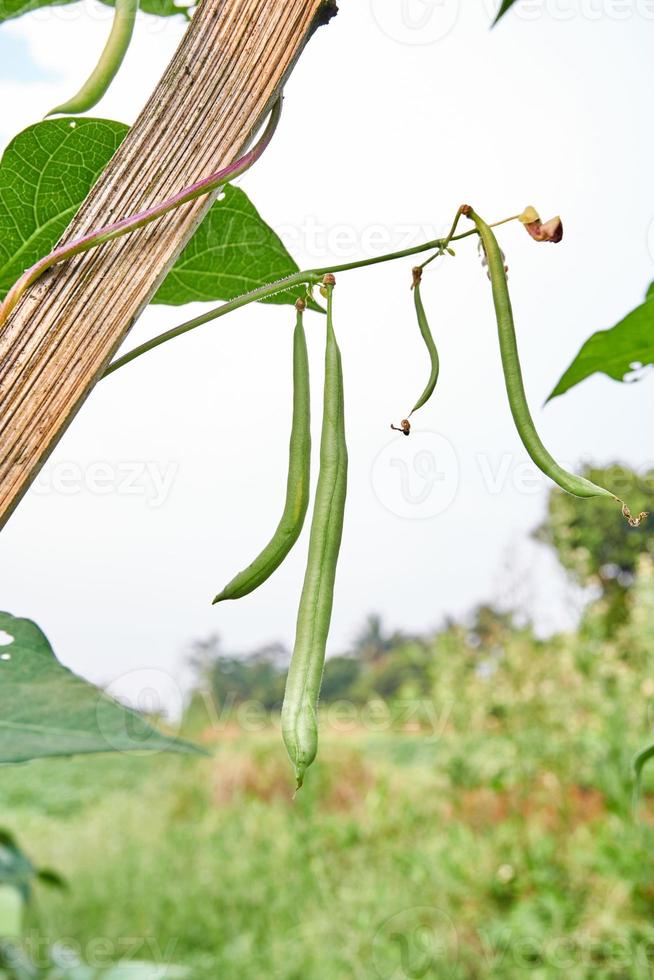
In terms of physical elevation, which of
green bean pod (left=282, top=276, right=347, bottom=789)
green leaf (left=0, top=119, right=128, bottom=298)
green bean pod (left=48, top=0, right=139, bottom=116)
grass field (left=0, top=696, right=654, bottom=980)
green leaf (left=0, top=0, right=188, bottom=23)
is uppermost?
green leaf (left=0, top=0, right=188, bottom=23)

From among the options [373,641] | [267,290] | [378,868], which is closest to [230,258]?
[267,290]

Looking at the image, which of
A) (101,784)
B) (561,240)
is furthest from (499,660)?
(561,240)

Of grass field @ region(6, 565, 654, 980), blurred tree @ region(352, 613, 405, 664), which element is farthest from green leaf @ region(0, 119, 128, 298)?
blurred tree @ region(352, 613, 405, 664)

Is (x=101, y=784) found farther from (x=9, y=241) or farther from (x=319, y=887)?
(x=9, y=241)

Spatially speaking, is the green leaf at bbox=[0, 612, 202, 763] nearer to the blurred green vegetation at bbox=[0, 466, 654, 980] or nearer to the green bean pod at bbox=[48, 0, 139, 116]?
the green bean pod at bbox=[48, 0, 139, 116]

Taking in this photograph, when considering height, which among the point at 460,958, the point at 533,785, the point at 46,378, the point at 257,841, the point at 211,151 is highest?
the point at 211,151

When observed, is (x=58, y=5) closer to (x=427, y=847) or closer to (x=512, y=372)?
(x=512, y=372)
